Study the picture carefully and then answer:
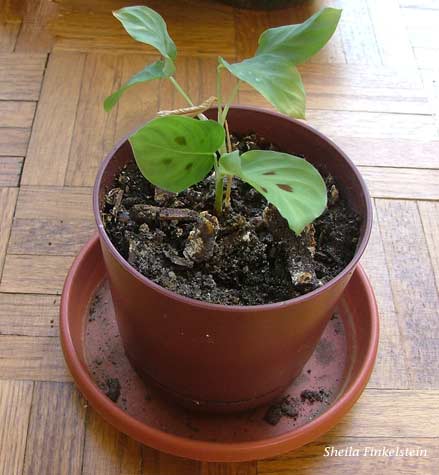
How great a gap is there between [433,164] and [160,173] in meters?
0.75

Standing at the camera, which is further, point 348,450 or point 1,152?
point 1,152

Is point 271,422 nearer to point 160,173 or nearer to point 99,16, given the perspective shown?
point 160,173

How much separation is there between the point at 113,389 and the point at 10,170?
1.57ft

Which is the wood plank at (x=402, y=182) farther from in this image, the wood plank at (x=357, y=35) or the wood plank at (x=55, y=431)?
the wood plank at (x=55, y=431)

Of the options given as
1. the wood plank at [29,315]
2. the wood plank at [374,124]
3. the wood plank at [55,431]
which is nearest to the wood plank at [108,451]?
the wood plank at [55,431]

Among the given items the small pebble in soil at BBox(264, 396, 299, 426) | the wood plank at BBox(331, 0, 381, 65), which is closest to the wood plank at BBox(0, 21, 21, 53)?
the wood plank at BBox(331, 0, 381, 65)

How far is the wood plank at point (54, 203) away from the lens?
1.09m

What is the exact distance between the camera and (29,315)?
971mm

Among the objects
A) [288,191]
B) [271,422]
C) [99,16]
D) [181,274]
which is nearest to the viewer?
[288,191]

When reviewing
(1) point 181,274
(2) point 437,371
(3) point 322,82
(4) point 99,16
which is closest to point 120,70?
(4) point 99,16

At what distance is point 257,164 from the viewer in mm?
663

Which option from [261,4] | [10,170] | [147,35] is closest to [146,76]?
[147,35]

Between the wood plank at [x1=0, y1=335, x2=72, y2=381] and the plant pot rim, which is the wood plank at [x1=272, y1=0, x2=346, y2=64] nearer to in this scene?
the plant pot rim

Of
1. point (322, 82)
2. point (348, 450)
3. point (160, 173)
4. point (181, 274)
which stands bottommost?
point (348, 450)
